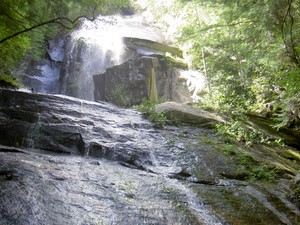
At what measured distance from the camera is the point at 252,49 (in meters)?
7.05

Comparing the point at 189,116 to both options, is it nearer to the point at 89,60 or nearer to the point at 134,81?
the point at 134,81

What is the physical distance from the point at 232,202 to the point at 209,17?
11.4 metres

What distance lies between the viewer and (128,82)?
51.1 ft

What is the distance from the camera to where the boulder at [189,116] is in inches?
425

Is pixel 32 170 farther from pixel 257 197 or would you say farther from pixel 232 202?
pixel 257 197

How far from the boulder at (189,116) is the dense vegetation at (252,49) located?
1.21 metres

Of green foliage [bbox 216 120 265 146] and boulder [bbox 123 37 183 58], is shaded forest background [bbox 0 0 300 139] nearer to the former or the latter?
green foliage [bbox 216 120 265 146]

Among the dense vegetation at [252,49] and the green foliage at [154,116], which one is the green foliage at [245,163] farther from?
the green foliage at [154,116]

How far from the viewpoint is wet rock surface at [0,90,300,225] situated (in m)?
4.29

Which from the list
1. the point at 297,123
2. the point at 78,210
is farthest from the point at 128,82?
the point at 78,210

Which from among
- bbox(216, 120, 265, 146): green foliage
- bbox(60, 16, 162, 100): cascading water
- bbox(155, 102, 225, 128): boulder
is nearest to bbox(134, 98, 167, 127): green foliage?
bbox(155, 102, 225, 128): boulder

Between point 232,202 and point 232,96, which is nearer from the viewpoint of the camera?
point 232,202

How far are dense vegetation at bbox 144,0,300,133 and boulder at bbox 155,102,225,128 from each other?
1.21 meters

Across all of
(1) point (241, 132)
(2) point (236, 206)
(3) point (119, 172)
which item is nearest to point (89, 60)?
(1) point (241, 132)
